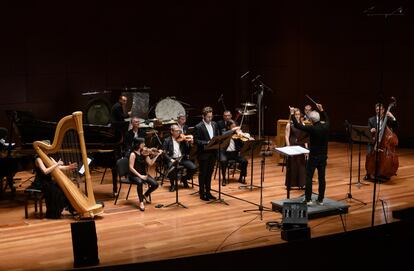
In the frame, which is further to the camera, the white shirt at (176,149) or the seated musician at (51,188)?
the white shirt at (176,149)

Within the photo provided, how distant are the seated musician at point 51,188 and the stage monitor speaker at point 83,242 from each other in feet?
6.89

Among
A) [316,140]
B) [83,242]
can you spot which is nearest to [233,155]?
[316,140]

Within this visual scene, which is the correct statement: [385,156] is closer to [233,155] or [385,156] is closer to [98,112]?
[233,155]

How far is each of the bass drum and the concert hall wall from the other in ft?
5.54

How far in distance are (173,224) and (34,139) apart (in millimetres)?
2568

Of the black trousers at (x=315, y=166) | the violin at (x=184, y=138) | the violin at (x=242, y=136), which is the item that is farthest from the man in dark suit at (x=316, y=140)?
the violin at (x=184, y=138)

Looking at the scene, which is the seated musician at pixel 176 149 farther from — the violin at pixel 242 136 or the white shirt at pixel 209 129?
the violin at pixel 242 136

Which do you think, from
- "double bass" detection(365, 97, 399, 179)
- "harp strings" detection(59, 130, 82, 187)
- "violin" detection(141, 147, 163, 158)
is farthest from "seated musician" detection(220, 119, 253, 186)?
"harp strings" detection(59, 130, 82, 187)

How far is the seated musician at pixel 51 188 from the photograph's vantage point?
9.27 metres

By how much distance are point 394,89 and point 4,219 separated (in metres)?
9.52

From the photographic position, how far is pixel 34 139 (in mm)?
9945

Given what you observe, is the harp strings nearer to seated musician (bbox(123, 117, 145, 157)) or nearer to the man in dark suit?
seated musician (bbox(123, 117, 145, 157))

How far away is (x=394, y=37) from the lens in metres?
15.0

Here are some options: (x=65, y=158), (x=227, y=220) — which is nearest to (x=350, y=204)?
(x=227, y=220)
